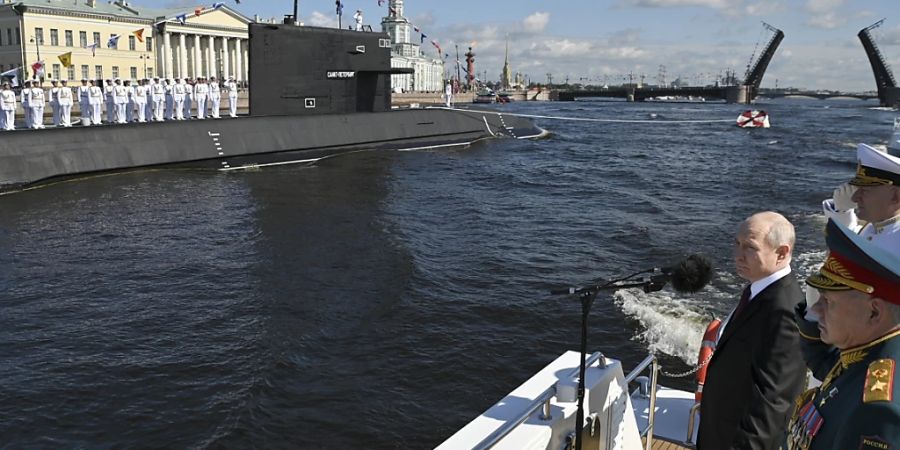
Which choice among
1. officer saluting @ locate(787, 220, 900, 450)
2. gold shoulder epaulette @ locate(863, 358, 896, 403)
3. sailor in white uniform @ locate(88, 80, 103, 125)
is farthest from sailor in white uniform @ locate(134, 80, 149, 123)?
gold shoulder epaulette @ locate(863, 358, 896, 403)

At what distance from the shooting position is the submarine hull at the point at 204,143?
16828mm

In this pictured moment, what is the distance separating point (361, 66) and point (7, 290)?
14.7 meters

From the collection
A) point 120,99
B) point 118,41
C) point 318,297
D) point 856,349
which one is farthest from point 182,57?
point 856,349

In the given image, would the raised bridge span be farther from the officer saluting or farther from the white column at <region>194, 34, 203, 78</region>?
the officer saluting

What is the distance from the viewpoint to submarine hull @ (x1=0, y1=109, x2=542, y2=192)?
16.8 m

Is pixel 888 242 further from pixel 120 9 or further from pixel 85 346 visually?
pixel 120 9

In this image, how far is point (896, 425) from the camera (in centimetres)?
179

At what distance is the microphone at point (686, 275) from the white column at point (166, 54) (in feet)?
239

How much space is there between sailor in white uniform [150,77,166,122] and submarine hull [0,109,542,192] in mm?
2308

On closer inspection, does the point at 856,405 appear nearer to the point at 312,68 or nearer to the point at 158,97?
the point at 312,68

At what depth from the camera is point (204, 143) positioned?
787 inches

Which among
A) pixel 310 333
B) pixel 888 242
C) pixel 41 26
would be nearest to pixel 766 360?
pixel 888 242

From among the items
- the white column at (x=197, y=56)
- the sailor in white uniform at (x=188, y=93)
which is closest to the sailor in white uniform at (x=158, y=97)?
the sailor in white uniform at (x=188, y=93)

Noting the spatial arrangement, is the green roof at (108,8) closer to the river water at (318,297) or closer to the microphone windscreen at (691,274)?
the river water at (318,297)
